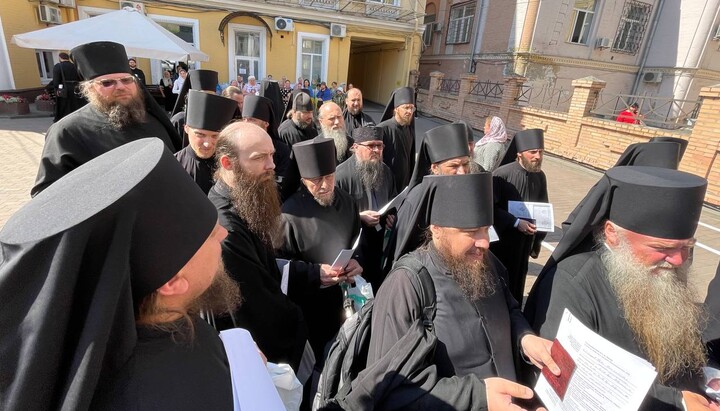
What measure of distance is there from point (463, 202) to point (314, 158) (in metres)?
1.33

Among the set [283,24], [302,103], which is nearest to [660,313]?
[302,103]

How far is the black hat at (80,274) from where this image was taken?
77cm

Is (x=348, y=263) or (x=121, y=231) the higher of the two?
(x=121, y=231)

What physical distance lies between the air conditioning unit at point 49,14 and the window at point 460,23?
20.4m

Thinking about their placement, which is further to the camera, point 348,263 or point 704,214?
point 704,214

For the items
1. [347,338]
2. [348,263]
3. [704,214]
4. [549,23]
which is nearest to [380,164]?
[348,263]

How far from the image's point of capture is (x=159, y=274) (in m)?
0.99

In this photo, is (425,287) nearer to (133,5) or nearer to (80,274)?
(80,274)

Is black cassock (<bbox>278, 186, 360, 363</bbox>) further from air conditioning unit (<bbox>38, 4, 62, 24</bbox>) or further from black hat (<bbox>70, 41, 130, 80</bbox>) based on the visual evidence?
air conditioning unit (<bbox>38, 4, 62, 24</bbox>)

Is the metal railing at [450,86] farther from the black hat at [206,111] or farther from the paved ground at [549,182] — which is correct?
the black hat at [206,111]

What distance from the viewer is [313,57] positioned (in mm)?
18938

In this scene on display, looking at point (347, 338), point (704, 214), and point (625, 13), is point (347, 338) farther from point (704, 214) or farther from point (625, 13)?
point (625, 13)

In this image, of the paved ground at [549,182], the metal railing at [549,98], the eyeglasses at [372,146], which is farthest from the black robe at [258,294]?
the metal railing at [549,98]

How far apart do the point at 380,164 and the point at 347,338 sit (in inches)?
101
